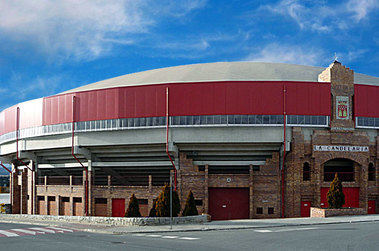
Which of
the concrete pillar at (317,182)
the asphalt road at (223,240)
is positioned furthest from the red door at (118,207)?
the concrete pillar at (317,182)

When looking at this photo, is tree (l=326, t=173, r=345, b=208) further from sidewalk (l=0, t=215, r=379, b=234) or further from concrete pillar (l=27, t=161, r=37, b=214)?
concrete pillar (l=27, t=161, r=37, b=214)

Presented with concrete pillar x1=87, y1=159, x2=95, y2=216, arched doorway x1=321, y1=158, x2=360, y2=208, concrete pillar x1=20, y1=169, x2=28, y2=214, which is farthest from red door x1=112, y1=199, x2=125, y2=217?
arched doorway x1=321, y1=158, x2=360, y2=208

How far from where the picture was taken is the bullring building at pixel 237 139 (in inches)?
1512

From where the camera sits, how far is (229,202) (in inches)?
1548

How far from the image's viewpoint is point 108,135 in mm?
40844

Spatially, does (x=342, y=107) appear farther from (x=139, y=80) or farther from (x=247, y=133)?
(x=139, y=80)

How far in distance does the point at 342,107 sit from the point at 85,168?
85.0 feet

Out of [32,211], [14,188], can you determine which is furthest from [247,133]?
[14,188]

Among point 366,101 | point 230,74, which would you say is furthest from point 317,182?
Result: point 230,74

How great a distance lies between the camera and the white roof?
47.8 meters

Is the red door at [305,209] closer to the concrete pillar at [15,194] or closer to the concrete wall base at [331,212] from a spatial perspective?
the concrete wall base at [331,212]

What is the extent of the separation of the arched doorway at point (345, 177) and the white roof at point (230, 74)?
10.7 meters

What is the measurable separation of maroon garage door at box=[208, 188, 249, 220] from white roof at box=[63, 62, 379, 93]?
13200 mm

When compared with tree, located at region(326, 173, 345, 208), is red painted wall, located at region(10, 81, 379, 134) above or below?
above
